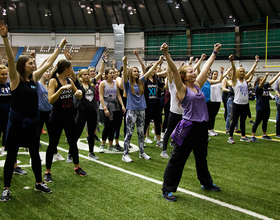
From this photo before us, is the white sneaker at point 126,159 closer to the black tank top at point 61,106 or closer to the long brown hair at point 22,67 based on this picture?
the black tank top at point 61,106

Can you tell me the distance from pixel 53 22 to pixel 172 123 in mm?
32547

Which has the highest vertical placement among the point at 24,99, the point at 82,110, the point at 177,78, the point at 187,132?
the point at 177,78

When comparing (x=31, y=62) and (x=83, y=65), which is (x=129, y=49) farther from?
(x=31, y=62)

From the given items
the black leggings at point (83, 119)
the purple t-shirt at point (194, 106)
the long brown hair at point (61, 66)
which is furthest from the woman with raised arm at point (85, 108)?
the purple t-shirt at point (194, 106)

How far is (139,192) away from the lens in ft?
14.0

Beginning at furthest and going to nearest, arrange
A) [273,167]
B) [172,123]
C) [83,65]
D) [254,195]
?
[83,65] < [172,123] < [273,167] < [254,195]

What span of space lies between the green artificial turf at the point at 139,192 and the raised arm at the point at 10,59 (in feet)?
5.46

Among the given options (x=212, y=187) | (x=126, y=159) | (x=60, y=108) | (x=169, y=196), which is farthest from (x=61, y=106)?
(x=212, y=187)

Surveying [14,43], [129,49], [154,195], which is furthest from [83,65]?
[154,195]

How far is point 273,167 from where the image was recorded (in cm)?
570

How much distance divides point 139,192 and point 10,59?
8.48 feet

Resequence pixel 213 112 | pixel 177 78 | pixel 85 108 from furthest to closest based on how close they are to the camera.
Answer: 1. pixel 213 112
2. pixel 85 108
3. pixel 177 78

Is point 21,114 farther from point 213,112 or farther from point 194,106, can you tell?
point 213,112

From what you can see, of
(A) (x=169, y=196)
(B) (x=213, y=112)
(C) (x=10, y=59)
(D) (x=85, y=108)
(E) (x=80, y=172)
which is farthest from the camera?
(B) (x=213, y=112)
